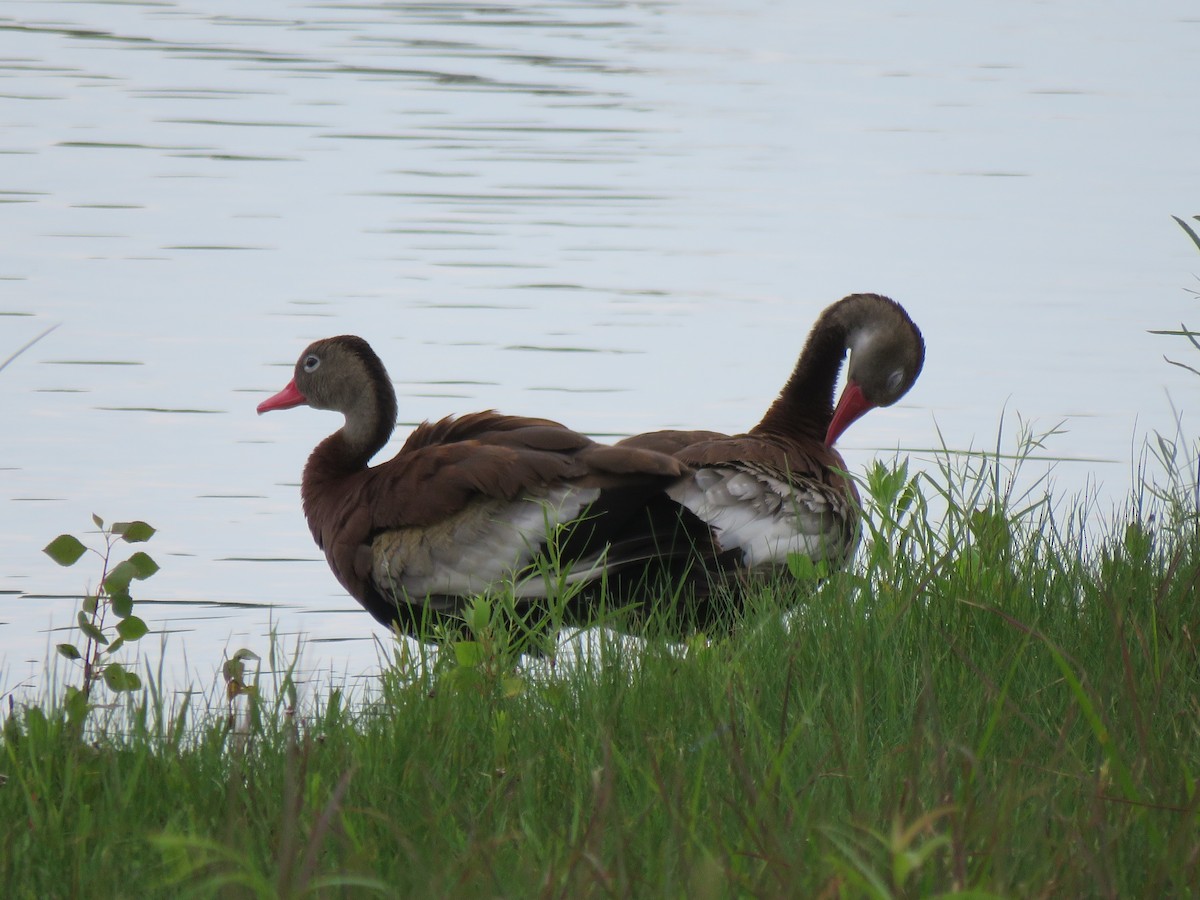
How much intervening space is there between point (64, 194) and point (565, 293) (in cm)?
384

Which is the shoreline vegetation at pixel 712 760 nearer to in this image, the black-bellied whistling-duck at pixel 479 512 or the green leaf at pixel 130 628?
the green leaf at pixel 130 628

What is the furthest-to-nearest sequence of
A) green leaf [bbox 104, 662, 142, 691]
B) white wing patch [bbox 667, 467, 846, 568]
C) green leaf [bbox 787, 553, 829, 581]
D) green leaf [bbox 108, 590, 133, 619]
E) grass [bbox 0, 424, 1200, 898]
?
white wing patch [bbox 667, 467, 846, 568]
green leaf [bbox 787, 553, 829, 581]
green leaf [bbox 108, 590, 133, 619]
green leaf [bbox 104, 662, 142, 691]
grass [bbox 0, 424, 1200, 898]

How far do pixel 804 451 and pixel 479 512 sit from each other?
135 cm

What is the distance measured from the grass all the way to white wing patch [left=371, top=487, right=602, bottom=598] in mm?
993

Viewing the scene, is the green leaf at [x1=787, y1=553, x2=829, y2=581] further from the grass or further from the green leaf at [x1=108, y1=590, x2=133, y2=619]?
the green leaf at [x1=108, y1=590, x2=133, y2=619]

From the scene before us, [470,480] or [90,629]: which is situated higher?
[470,480]

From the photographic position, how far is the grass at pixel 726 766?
2451 mm

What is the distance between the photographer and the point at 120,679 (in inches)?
150

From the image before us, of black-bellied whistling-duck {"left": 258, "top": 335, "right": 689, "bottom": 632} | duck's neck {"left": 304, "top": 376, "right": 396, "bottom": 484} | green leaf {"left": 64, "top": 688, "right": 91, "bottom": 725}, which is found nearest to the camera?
green leaf {"left": 64, "top": 688, "right": 91, "bottom": 725}

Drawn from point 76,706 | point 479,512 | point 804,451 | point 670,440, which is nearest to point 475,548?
point 479,512

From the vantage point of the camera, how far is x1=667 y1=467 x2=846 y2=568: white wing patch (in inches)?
221

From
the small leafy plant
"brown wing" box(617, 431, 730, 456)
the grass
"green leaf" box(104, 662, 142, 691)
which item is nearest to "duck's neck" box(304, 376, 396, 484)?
"brown wing" box(617, 431, 730, 456)

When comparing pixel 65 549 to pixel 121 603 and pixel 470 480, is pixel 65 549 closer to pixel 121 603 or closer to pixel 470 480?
pixel 121 603

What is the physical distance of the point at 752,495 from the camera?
5703 millimetres
